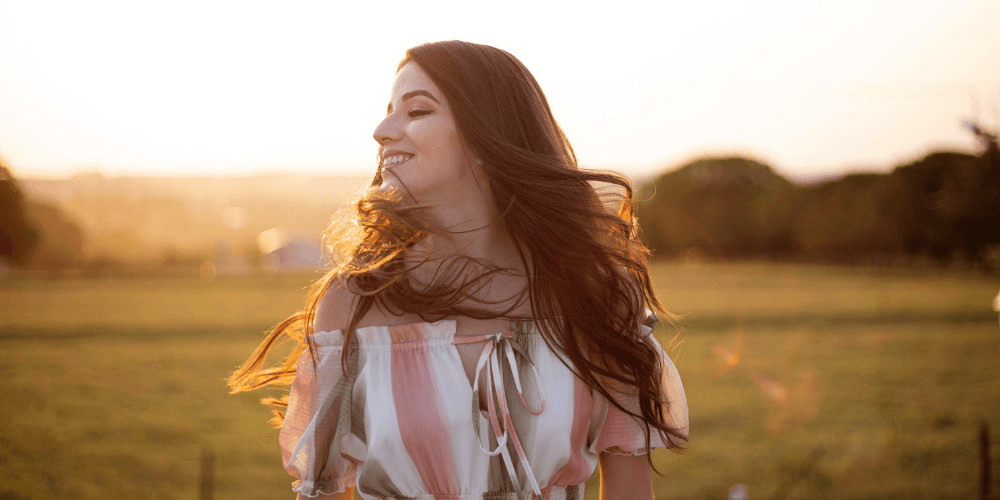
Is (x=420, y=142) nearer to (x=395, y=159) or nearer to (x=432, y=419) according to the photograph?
(x=395, y=159)

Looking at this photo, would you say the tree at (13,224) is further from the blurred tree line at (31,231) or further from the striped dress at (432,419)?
the striped dress at (432,419)

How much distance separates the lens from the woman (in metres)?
2.04

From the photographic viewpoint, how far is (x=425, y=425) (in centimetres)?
199

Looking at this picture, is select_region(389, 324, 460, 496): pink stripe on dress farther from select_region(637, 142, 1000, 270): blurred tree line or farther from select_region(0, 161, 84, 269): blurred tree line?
select_region(637, 142, 1000, 270): blurred tree line

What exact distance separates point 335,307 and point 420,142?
55cm

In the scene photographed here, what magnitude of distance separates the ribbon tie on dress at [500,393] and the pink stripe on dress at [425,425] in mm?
110

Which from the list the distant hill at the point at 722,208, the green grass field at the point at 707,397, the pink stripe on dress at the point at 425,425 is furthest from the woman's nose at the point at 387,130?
the distant hill at the point at 722,208

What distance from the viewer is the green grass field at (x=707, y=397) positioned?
11227 millimetres

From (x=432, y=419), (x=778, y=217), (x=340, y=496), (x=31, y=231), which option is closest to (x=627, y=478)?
(x=432, y=419)

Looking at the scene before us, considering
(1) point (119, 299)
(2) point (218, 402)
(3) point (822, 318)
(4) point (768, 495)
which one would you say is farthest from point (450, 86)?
(1) point (119, 299)

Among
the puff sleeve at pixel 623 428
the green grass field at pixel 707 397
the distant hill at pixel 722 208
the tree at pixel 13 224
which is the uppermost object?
the puff sleeve at pixel 623 428

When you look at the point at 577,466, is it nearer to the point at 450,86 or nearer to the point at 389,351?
the point at 389,351

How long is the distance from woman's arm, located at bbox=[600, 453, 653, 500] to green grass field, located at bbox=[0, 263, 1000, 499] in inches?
119

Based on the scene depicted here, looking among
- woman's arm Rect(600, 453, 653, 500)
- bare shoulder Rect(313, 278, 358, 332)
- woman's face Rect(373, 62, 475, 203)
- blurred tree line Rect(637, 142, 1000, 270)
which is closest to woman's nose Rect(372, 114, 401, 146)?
woman's face Rect(373, 62, 475, 203)
